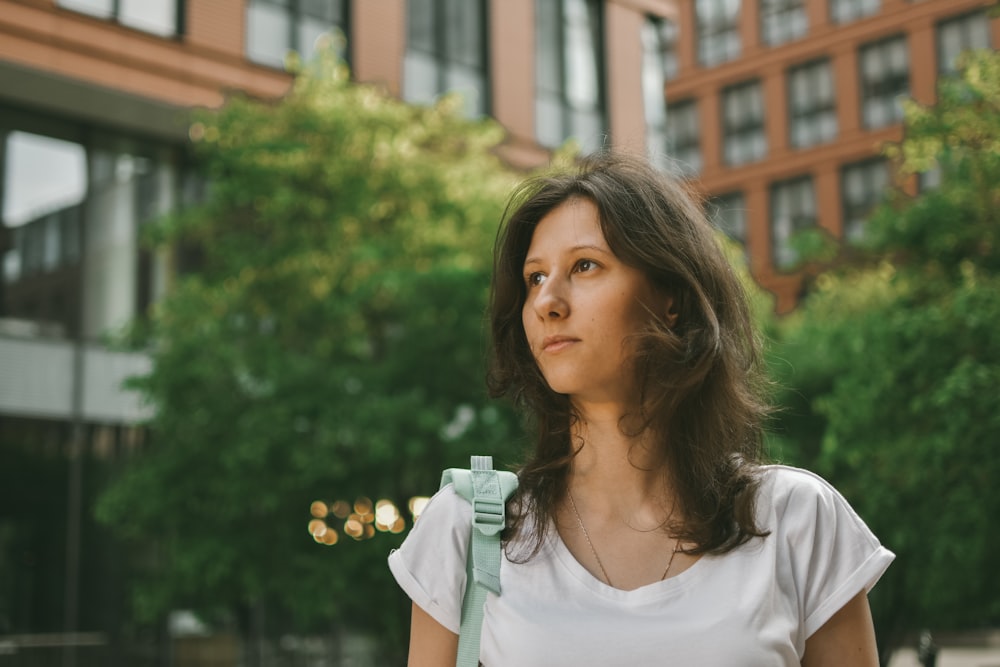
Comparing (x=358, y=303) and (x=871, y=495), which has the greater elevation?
(x=358, y=303)

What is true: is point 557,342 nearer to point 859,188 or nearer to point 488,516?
point 488,516

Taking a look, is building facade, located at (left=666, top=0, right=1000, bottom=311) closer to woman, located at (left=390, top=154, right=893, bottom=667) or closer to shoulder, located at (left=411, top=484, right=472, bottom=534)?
woman, located at (left=390, top=154, right=893, bottom=667)

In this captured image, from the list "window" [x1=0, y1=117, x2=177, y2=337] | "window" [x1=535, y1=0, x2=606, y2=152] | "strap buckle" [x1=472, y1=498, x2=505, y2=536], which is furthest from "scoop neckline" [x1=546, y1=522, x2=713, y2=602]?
"window" [x1=535, y1=0, x2=606, y2=152]

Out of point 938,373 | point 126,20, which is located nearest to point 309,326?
point 938,373

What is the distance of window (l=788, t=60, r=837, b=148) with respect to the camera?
4294 cm

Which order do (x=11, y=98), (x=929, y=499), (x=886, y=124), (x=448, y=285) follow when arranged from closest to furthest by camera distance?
1. (x=929, y=499)
2. (x=448, y=285)
3. (x=11, y=98)
4. (x=886, y=124)

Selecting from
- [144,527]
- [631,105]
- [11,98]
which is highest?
[631,105]

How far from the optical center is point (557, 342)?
87.6 inches

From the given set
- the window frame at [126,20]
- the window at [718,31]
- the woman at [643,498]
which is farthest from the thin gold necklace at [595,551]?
the window at [718,31]


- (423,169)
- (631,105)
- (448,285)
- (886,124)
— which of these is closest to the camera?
(448,285)

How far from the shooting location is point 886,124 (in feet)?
136

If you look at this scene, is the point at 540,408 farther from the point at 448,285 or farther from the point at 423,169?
the point at 423,169

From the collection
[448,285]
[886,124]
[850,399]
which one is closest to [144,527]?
[448,285]

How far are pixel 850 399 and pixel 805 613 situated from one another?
948 cm
